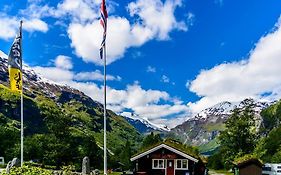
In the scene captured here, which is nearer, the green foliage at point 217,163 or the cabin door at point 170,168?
the cabin door at point 170,168

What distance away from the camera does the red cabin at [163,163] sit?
46500 mm

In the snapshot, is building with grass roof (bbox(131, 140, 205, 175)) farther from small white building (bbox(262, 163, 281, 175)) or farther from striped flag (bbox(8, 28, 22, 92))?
striped flag (bbox(8, 28, 22, 92))

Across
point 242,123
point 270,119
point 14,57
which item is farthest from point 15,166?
point 270,119

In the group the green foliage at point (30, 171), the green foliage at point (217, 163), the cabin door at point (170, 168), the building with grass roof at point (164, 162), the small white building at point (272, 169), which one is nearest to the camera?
the green foliage at point (30, 171)

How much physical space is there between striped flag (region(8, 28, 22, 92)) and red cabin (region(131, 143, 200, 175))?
60.1 ft

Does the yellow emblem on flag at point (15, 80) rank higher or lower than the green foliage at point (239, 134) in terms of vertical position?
higher

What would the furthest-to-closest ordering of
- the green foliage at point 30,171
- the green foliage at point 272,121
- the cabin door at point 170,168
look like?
the green foliage at point 272,121
the cabin door at point 170,168
the green foliage at point 30,171

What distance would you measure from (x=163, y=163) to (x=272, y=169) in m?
11.7

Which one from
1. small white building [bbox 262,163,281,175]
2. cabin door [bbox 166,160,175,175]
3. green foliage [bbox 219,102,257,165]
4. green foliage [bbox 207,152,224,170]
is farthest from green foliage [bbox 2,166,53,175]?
green foliage [bbox 207,152,224,170]

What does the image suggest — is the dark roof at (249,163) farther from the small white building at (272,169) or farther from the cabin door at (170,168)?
the cabin door at (170,168)

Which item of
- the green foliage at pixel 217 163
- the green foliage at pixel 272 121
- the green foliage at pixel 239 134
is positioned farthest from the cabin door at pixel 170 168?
the green foliage at pixel 272 121

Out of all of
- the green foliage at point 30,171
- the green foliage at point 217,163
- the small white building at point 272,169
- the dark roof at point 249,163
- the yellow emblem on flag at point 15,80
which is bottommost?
the green foliage at point 217,163

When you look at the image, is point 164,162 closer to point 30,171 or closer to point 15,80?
point 15,80

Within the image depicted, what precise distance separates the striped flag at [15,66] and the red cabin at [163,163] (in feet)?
60.1
